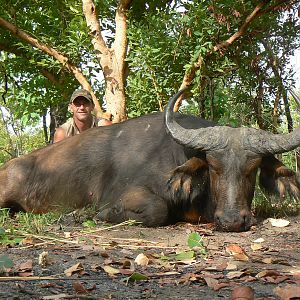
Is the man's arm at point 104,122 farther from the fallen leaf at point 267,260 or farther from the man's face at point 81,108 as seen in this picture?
the fallen leaf at point 267,260

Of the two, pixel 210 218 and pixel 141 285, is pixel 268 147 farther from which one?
pixel 141 285

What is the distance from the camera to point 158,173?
18.8ft

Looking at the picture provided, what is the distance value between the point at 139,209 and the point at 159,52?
12.6 feet

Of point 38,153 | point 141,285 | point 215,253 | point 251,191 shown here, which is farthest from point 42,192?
point 141,285

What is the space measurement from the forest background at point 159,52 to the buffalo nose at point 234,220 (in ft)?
12.0

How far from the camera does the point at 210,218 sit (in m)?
5.64

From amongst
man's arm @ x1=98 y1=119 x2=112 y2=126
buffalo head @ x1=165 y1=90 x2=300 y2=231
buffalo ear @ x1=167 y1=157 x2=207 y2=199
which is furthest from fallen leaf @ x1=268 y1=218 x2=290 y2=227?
man's arm @ x1=98 y1=119 x2=112 y2=126

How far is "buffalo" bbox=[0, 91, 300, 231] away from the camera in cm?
524

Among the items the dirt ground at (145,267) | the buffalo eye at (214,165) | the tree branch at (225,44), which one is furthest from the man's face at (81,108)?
the dirt ground at (145,267)

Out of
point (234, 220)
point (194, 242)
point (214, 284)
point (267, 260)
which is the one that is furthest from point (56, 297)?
point (234, 220)

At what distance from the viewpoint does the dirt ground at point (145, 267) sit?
240 cm

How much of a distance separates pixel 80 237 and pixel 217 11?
16.1 ft

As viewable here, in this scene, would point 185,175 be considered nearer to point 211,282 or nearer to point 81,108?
point 211,282

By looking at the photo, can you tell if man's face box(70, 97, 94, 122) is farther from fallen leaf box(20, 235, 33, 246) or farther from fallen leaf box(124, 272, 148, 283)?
fallen leaf box(124, 272, 148, 283)
